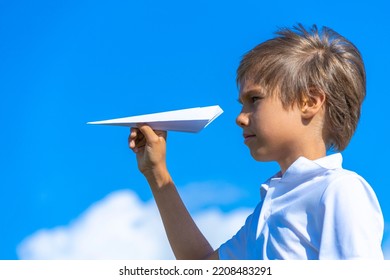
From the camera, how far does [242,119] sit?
221 centimetres

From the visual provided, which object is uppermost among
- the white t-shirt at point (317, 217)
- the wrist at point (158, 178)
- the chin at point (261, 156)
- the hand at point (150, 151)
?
the hand at point (150, 151)

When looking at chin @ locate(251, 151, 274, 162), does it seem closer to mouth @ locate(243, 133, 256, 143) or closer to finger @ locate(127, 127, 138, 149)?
mouth @ locate(243, 133, 256, 143)

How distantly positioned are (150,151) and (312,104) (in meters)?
0.75

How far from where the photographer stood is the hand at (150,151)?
2.41 metres

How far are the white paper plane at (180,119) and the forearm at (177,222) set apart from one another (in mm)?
295

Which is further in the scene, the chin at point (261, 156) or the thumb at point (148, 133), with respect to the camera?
the thumb at point (148, 133)

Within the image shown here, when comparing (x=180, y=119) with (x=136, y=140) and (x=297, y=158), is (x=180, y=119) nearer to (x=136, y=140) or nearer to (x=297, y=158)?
(x=136, y=140)

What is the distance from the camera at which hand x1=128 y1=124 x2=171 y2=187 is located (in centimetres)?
241

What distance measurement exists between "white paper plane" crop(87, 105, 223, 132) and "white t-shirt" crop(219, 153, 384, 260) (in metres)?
0.39

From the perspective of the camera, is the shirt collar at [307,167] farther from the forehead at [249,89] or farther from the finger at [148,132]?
the finger at [148,132]

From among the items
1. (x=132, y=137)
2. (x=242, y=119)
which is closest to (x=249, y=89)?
(x=242, y=119)

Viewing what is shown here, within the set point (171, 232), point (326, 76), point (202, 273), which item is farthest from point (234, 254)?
point (326, 76)

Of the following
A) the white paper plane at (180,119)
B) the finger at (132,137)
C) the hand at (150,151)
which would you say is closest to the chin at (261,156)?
the white paper plane at (180,119)

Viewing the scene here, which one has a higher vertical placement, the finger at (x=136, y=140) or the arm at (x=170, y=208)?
the finger at (x=136, y=140)
